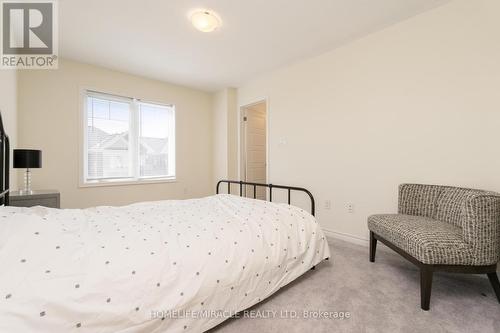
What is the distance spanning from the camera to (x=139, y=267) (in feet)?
3.32

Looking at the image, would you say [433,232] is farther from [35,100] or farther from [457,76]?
[35,100]

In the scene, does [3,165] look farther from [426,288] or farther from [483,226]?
[483,226]

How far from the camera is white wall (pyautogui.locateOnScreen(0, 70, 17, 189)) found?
2066 mm

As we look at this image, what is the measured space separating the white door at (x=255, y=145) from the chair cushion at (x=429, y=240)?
9.15 feet

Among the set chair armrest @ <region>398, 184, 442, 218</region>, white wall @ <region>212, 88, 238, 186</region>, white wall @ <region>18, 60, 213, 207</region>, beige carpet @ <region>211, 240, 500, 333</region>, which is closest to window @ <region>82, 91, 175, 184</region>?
white wall @ <region>18, 60, 213, 207</region>

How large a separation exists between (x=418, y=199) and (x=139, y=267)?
2.35 metres

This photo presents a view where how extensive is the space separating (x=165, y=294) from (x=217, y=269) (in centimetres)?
28

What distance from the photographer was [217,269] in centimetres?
120

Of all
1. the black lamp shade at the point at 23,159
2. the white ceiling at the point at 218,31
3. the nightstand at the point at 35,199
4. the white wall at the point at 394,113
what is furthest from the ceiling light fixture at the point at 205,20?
the nightstand at the point at 35,199

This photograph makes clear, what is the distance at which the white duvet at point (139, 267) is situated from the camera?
81cm

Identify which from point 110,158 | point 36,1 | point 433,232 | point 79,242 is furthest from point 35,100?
point 433,232

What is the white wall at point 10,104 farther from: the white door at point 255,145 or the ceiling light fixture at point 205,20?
the white door at point 255,145

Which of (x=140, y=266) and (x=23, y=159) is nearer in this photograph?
(x=140, y=266)

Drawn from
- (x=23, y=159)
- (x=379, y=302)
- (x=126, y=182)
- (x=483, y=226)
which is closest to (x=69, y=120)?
(x=23, y=159)
